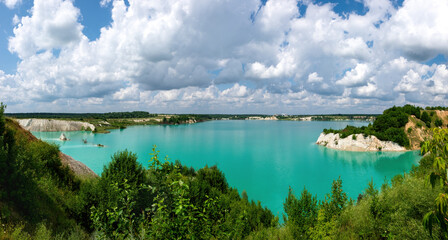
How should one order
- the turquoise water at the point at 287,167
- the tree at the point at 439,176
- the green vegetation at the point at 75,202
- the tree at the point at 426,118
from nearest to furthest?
the tree at the point at 439,176, the green vegetation at the point at 75,202, the turquoise water at the point at 287,167, the tree at the point at 426,118

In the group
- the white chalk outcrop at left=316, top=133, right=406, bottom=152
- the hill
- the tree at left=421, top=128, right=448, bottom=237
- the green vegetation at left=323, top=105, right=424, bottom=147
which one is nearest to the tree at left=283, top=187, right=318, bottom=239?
the tree at left=421, top=128, right=448, bottom=237

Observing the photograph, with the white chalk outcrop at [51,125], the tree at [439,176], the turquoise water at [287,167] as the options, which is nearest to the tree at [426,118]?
the turquoise water at [287,167]

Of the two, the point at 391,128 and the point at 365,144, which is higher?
the point at 391,128

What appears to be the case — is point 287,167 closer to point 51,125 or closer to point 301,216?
point 301,216

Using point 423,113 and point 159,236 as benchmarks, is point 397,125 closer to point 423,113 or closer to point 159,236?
point 423,113

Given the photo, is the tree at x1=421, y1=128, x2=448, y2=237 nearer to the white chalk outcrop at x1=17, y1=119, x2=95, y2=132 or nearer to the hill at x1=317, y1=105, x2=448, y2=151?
the hill at x1=317, y1=105, x2=448, y2=151

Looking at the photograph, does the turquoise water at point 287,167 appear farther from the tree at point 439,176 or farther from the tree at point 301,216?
the tree at point 439,176

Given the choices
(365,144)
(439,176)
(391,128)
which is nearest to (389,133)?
(391,128)
